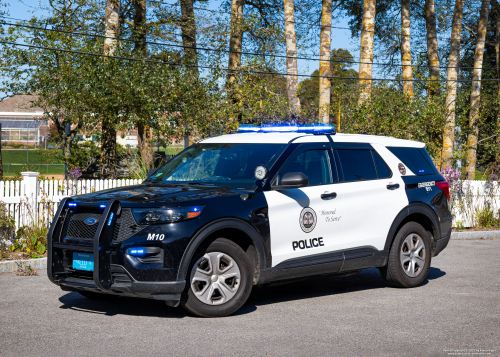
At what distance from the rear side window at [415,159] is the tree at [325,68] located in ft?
38.0

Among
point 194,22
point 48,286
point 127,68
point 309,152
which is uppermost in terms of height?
point 194,22

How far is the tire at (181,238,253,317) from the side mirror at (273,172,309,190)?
86cm

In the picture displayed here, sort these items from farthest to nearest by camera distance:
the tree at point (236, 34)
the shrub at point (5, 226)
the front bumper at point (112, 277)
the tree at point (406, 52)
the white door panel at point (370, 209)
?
the tree at point (406, 52), the tree at point (236, 34), the shrub at point (5, 226), the white door panel at point (370, 209), the front bumper at point (112, 277)

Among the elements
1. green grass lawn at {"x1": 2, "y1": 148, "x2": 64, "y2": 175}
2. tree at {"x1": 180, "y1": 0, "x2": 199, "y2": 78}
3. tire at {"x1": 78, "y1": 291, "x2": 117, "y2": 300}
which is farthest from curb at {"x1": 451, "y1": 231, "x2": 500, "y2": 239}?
green grass lawn at {"x1": 2, "y1": 148, "x2": 64, "y2": 175}

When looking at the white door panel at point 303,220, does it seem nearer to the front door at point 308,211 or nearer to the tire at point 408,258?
the front door at point 308,211

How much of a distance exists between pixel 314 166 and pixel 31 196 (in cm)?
603

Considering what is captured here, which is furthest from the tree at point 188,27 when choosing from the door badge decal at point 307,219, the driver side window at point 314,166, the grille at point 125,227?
the grille at point 125,227

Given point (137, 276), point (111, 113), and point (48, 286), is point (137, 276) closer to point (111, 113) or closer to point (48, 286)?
point (48, 286)

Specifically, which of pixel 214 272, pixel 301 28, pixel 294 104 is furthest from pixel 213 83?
pixel 301 28

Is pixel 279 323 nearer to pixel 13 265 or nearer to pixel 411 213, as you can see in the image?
pixel 411 213

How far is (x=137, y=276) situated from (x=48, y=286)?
114 inches

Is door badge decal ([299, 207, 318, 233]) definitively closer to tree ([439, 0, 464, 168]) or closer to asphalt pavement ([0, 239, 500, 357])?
asphalt pavement ([0, 239, 500, 357])

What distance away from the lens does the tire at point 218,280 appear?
6141 millimetres

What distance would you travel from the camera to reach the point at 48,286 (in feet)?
27.0
